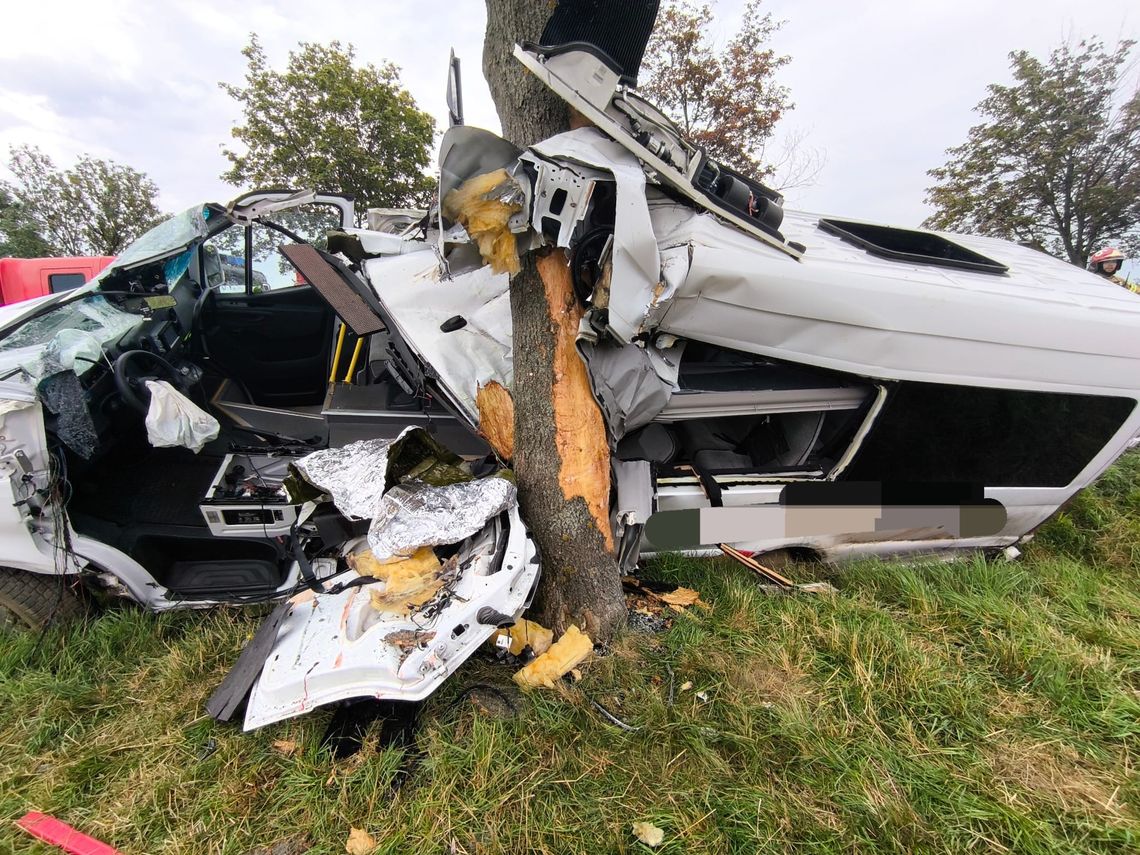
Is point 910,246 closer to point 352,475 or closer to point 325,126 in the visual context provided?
point 352,475

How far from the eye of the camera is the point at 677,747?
180 centimetres

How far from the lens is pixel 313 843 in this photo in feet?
5.07

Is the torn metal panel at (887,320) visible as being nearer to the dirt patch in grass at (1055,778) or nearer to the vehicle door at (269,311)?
the dirt patch in grass at (1055,778)

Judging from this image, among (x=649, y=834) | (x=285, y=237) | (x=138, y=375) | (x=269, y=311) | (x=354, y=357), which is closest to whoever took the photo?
(x=649, y=834)

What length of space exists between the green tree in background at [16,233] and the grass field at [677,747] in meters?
21.1

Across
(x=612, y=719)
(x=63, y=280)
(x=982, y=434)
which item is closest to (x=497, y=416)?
(x=612, y=719)

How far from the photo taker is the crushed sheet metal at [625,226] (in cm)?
180

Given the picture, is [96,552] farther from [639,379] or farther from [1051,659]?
[1051,659]

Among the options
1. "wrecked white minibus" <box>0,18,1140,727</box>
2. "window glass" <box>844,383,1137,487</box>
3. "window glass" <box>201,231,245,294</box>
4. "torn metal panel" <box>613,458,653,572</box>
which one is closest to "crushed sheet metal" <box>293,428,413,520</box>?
"wrecked white minibus" <box>0,18,1140,727</box>

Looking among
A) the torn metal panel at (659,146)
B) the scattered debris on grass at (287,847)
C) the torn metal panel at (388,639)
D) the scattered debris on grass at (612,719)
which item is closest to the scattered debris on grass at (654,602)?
the scattered debris on grass at (612,719)

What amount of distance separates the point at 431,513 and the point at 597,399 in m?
0.83

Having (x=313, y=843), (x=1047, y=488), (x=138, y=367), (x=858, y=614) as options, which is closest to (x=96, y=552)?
(x=138, y=367)

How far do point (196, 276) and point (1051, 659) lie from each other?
17.3 ft

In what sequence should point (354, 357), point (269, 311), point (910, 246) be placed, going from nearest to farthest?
point (910, 246) → point (354, 357) → point (269, 311)
